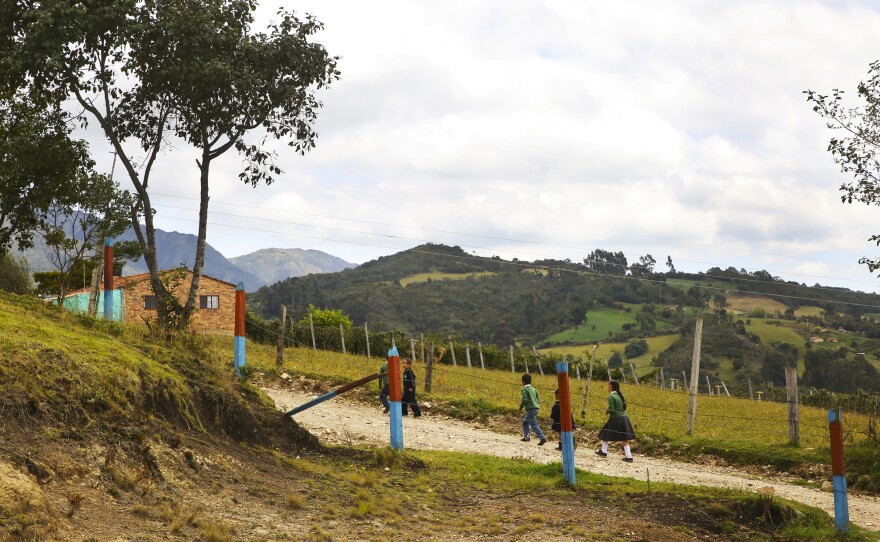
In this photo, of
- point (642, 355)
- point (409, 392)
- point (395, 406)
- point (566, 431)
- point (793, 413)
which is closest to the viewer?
point (566, 431)

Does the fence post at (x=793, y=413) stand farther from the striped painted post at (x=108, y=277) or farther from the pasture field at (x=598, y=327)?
the pasture field at (x=598, y=327)

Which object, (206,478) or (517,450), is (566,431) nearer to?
(517,450)

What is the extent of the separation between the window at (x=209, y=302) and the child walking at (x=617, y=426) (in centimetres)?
4148

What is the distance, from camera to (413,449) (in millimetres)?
14969

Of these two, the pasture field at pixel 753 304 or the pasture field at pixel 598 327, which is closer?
the pasture field at pixel 598 327

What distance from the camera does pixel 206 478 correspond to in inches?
328

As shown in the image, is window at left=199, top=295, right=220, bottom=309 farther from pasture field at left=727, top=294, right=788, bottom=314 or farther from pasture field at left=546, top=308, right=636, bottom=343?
pasture field at left=727, top=294, right=788, bottom=314

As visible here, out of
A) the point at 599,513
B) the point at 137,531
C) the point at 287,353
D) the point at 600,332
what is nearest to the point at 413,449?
the point at 599,513

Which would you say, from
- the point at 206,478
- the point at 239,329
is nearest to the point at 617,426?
the point at 239,329

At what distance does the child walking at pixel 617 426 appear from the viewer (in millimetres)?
15969

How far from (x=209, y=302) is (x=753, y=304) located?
12939 centimetres

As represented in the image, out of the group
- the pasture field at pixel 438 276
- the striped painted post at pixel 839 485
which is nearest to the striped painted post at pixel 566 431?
the striped painted post at pixel 839 485

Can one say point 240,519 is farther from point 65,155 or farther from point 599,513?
point 65,155

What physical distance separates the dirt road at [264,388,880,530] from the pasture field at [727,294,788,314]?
13534 centimetres
